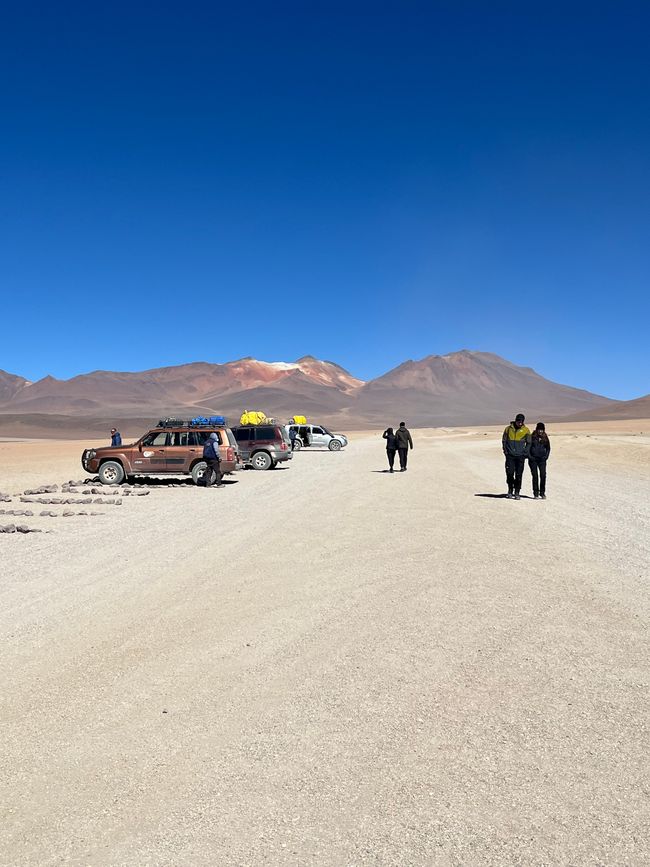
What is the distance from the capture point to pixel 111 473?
74.4 ft

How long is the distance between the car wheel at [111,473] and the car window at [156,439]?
113 cm

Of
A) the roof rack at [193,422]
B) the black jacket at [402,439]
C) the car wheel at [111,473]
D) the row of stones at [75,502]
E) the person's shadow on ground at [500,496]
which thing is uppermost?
the roof rack at [193,422]

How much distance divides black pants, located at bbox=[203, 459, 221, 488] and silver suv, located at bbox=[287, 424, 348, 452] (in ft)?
80.5

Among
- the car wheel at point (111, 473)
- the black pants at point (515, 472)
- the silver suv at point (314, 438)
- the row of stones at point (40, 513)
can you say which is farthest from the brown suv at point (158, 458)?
the silver suv at point (314, 438)

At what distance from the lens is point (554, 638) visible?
20.0 feet

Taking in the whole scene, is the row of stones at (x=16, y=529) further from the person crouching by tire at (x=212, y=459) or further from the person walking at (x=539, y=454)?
the person walking at (x=539, y=454)

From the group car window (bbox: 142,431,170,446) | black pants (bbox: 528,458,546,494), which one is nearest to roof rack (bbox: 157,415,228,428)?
car window (bbox: 142,431,170,446)

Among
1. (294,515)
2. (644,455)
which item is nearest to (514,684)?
(294,515)

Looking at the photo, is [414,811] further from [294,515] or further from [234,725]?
[294,515]

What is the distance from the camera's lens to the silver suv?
47.0m

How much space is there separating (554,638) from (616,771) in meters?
2.34

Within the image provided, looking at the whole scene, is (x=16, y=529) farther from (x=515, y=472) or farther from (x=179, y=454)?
(x=515, y=472)

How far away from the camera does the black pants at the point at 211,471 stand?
21.6 m

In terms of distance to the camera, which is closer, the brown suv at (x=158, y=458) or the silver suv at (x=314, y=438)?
the brown suv at (x=158, y=458)
